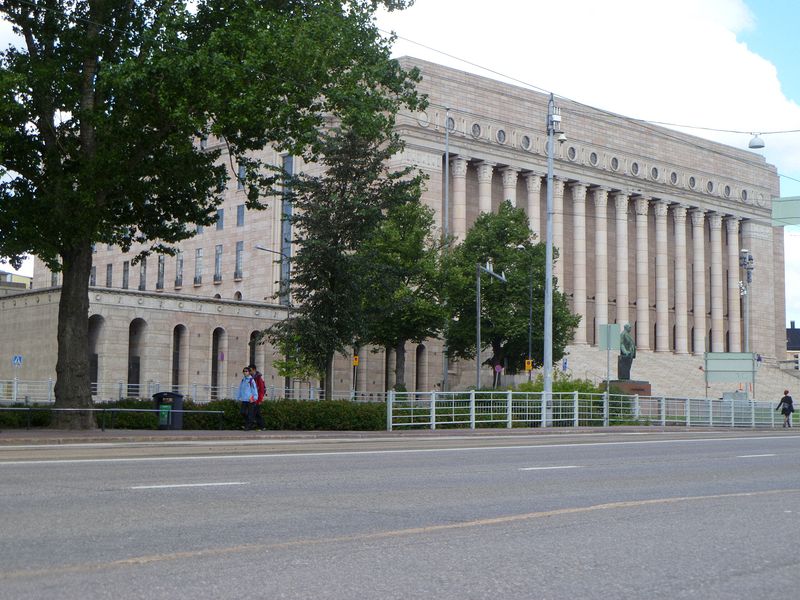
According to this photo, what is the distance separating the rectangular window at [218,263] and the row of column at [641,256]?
68.9 feet

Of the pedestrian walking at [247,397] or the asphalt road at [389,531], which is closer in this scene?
the asphalt road at [389,531]

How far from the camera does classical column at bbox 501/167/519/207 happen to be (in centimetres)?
8538

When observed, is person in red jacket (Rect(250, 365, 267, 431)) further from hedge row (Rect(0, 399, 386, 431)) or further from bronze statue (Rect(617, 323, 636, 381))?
bronze statue (Rect(617, 323, 636, 381))

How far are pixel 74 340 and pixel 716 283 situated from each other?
85394 mm

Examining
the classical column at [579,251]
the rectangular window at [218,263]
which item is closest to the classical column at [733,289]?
the classical column at [579,251]

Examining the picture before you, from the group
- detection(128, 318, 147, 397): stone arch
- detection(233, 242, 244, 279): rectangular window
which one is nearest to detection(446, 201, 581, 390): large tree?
detection(128, 318, 147, 397): stone arch

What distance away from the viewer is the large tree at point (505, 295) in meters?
63.7

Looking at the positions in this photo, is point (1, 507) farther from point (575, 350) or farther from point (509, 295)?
point (575, 350)

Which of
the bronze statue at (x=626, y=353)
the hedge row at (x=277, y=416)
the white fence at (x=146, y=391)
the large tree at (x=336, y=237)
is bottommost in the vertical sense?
the hedge row at (x=277, y=416)

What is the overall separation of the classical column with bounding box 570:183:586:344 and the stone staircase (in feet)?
12.9

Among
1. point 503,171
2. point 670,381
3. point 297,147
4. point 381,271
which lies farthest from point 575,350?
point 297,147

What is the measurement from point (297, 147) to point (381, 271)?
14.4 meters

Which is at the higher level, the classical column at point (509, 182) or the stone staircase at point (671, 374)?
the classical column at point (509, 182)

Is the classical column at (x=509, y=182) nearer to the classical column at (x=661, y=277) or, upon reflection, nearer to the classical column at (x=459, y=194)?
the classical column at (x=459, y=194)
